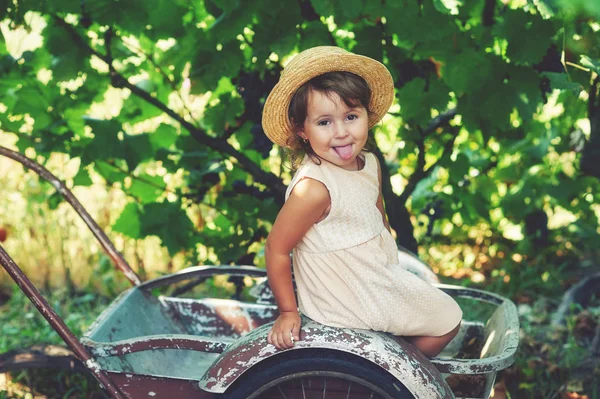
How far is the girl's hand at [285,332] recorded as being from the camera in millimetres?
2039

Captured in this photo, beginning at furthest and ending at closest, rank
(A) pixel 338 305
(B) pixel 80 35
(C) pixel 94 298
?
(C) pixel 94 298 → (B) pixel 80 35 → (A) pixel 338 305

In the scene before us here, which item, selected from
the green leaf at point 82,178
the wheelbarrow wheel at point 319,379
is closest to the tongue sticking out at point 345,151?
the wheelbarrow wheel at point 319,379

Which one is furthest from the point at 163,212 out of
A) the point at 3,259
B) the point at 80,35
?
the point at 3,259

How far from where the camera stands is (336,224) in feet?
7.27

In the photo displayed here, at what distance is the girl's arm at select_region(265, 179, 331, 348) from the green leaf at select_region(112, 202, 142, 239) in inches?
48.3

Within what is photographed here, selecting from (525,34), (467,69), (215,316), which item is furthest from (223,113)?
(525,34)

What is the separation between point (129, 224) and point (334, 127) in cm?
143

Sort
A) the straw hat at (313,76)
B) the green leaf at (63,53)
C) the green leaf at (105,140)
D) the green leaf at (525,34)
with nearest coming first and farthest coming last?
the straw hat at (313,76) < the green leaf at (525,34) < the green leaf at (63,53) < the green leaf at (105,140)

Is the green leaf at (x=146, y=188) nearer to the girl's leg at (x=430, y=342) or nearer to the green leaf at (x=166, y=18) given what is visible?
the green leaf at (x=166, y=18)

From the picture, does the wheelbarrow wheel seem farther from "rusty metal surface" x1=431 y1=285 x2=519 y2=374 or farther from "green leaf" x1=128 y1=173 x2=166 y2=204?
Result: "green leaf" x1=128 y1=173 x2=166 y2=204

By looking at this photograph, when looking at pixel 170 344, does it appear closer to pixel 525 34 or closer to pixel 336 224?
pixel 336 224

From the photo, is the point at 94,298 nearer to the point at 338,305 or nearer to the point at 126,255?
the point at 126,255

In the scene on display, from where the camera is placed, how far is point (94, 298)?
424 centimetres

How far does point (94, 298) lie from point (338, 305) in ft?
7.97
